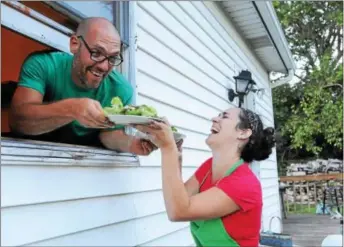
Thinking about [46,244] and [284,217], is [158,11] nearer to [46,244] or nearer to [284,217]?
[46,244]

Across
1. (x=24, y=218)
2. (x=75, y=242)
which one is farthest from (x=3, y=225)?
(x=75, y=242)

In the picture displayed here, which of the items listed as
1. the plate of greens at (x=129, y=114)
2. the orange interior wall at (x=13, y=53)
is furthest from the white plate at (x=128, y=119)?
the orange interior wall at (x=13, y=53)

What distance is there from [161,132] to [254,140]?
1.69 feet

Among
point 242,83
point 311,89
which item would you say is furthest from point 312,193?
point 311,89

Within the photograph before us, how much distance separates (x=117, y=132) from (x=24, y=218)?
61 cm

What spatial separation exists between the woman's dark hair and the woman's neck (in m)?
0.05

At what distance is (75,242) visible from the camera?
152cm

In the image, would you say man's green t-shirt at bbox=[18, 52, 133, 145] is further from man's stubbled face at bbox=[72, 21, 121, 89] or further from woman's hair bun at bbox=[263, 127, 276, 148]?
woman's hair bun at bbox=[263, 127, 276, 148]

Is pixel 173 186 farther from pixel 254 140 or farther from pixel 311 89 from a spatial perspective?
pixel 311 89

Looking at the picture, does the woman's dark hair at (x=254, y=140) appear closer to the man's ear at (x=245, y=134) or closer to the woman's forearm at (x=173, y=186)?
the man's ear at (x=245, y=134)

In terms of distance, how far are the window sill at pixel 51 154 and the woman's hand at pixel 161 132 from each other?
0.94 ft

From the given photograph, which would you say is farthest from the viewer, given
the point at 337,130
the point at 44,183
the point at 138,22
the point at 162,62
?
the point at 337,130

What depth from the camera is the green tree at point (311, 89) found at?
1018cm

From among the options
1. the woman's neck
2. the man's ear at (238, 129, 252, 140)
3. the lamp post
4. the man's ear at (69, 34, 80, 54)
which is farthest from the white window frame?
the lamp post
